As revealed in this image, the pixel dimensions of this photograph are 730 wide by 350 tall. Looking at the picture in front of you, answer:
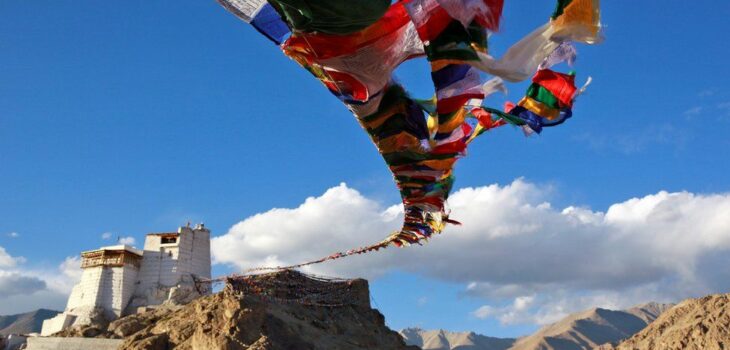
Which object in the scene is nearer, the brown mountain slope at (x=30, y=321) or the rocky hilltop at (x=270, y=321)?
the rocky hilltop at (x=270, y=321)

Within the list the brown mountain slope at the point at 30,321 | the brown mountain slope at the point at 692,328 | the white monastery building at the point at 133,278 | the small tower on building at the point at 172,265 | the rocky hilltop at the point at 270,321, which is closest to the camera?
the rocky hilltop at the point at 270,321

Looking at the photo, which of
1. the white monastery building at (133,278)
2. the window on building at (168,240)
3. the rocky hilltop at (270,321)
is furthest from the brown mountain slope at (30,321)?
the rocky hilltop at (270,321)

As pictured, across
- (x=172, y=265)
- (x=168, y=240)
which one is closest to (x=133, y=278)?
(x=172, y=265)

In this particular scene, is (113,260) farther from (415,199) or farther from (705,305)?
(705,305)

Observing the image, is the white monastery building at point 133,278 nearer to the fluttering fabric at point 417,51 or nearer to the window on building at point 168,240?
the window on building at point 168,240

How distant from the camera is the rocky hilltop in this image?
79.5 feet

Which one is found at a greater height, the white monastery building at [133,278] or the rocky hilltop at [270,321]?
the white monastery building at [133,278]

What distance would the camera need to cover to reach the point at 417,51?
272 inches

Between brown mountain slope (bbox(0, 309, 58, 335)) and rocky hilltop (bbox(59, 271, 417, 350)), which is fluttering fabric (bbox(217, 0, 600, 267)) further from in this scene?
brown mountain slope (bbox(0, 309, 58, 335))

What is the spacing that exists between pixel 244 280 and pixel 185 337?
5.23m

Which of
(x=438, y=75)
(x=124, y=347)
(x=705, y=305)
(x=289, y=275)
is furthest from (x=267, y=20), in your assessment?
(x=705, y=305)

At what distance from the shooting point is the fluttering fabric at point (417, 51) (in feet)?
19.9

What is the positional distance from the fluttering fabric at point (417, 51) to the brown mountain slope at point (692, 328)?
83.1 meters

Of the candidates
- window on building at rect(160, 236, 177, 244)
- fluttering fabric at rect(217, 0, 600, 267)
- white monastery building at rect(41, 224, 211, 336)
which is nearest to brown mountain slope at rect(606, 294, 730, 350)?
white monastery building at rect(41, 224, 211, 336)
